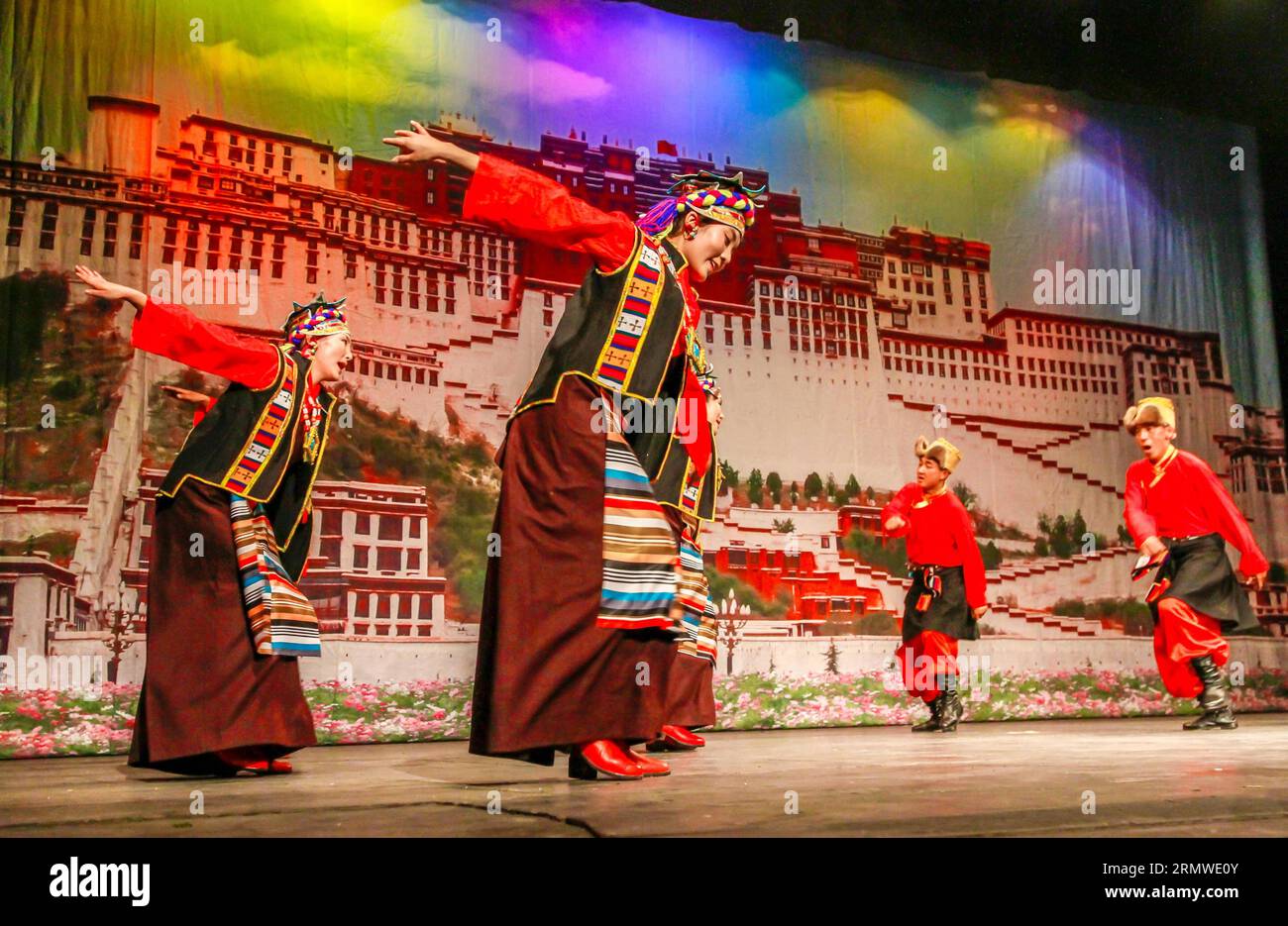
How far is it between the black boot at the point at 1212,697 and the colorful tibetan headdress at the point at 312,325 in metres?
3.81

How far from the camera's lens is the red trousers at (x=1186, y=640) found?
5.00m

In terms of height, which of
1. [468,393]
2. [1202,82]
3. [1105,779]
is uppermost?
[1202,82]

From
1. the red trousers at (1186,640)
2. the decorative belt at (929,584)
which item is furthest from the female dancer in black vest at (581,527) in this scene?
the red trousers at (1186,640)

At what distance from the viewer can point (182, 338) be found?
136 inches

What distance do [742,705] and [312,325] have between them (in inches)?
137

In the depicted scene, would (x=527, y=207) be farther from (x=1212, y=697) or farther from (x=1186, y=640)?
(x=1212, y=697)

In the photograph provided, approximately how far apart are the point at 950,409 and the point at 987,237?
1.17 m

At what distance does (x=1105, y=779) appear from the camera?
9.06ft

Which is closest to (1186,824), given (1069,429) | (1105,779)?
(1105,779)

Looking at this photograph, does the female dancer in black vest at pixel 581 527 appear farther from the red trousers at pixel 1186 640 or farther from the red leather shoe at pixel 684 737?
the red trousers at pixel 1186 640

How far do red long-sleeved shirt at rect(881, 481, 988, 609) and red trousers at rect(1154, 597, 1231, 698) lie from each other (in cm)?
77

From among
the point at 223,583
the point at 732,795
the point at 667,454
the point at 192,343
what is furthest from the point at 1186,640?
the point at 192,343

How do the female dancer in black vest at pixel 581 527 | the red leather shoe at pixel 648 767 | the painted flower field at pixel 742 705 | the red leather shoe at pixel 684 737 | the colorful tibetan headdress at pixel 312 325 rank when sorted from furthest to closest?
the painted flower field at pixel 742 705, the red leather shoe at pixel 684 737, the colorful tibetan headdress at pixel 312 325, the red leather shoe at pixel 648 767, the female dancer in black vest at pixel 581 527

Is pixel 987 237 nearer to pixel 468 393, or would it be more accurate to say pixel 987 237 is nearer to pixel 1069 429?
pixel 1069 429
